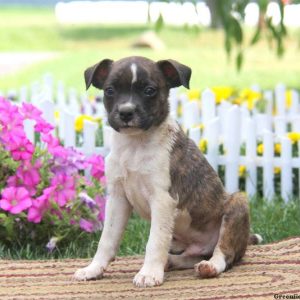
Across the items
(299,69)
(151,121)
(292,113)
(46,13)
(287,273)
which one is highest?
(151,121)

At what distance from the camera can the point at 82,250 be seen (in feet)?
16.9

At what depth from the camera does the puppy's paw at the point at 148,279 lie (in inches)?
157

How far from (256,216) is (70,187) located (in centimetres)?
150

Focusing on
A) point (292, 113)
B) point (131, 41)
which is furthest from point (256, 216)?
point (131, 41)

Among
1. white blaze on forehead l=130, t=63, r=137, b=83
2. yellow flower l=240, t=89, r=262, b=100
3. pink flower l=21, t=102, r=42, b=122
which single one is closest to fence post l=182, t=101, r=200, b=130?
Result: yellow flower l=240, t=89, r=262, b=100

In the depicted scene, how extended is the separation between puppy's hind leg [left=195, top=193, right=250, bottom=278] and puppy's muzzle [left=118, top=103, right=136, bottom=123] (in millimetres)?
858

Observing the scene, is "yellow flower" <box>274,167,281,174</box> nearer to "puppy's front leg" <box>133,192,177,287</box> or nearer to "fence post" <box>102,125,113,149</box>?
"fence post" <box>102,125,113,149</box>

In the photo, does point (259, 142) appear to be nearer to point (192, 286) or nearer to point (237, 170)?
point (237, 170)

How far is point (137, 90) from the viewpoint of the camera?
396 centimetres

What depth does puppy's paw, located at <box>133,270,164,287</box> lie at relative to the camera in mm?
3986

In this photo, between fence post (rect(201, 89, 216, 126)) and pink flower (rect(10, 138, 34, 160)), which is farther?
fence post (rect(201, 89, 216, 126))

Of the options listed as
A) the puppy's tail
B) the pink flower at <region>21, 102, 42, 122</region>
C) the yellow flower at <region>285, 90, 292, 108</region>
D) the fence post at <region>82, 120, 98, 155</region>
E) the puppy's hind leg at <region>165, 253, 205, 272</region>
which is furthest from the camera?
the yellow flower at <region>285, 90, 292, 108</region>

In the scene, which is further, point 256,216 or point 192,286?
point 256,216

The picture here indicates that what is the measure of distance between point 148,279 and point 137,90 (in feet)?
3.11
